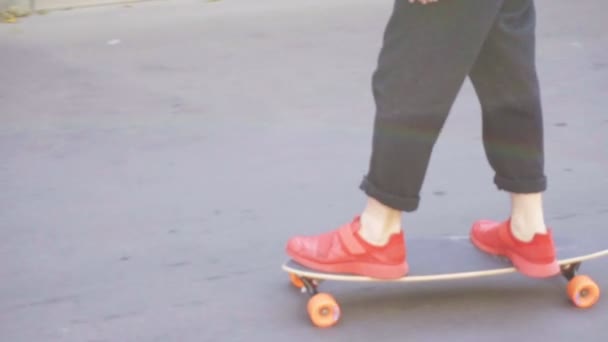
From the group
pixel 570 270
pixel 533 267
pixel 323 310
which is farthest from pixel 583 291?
pixel 323 310

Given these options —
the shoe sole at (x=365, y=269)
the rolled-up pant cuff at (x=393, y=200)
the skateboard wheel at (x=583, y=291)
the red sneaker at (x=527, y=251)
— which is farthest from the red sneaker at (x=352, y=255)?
the skateboard wheel at (x=583, y=291)

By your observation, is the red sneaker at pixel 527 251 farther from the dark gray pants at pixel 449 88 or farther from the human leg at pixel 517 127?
the dark gray pants at pixel 449 88

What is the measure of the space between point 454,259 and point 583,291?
0.40 meters

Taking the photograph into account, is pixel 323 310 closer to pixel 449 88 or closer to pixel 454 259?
pixel 454 259

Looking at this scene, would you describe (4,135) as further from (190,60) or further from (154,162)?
(190,60)

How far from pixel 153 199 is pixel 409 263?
1328 millimetres

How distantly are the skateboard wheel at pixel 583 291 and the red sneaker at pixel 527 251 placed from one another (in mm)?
91

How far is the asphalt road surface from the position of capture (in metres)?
3.23

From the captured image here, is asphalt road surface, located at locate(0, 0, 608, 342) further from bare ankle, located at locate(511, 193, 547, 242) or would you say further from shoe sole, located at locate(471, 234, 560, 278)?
bare ankle, located at locate(511, 193, 547, 242)

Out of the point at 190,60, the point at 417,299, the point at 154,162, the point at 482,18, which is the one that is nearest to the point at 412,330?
the point at 417,299

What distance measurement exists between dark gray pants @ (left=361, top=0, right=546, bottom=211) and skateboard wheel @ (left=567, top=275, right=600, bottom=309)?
0.32 metres

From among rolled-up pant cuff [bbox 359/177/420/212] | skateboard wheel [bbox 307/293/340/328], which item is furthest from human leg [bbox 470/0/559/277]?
skateboard wheel [bbox 307/293/340/328]

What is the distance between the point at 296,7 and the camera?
24.2ft

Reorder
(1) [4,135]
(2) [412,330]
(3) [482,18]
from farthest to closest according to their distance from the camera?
(1) [4,135], (2) [412,330], (3) [482,18]
